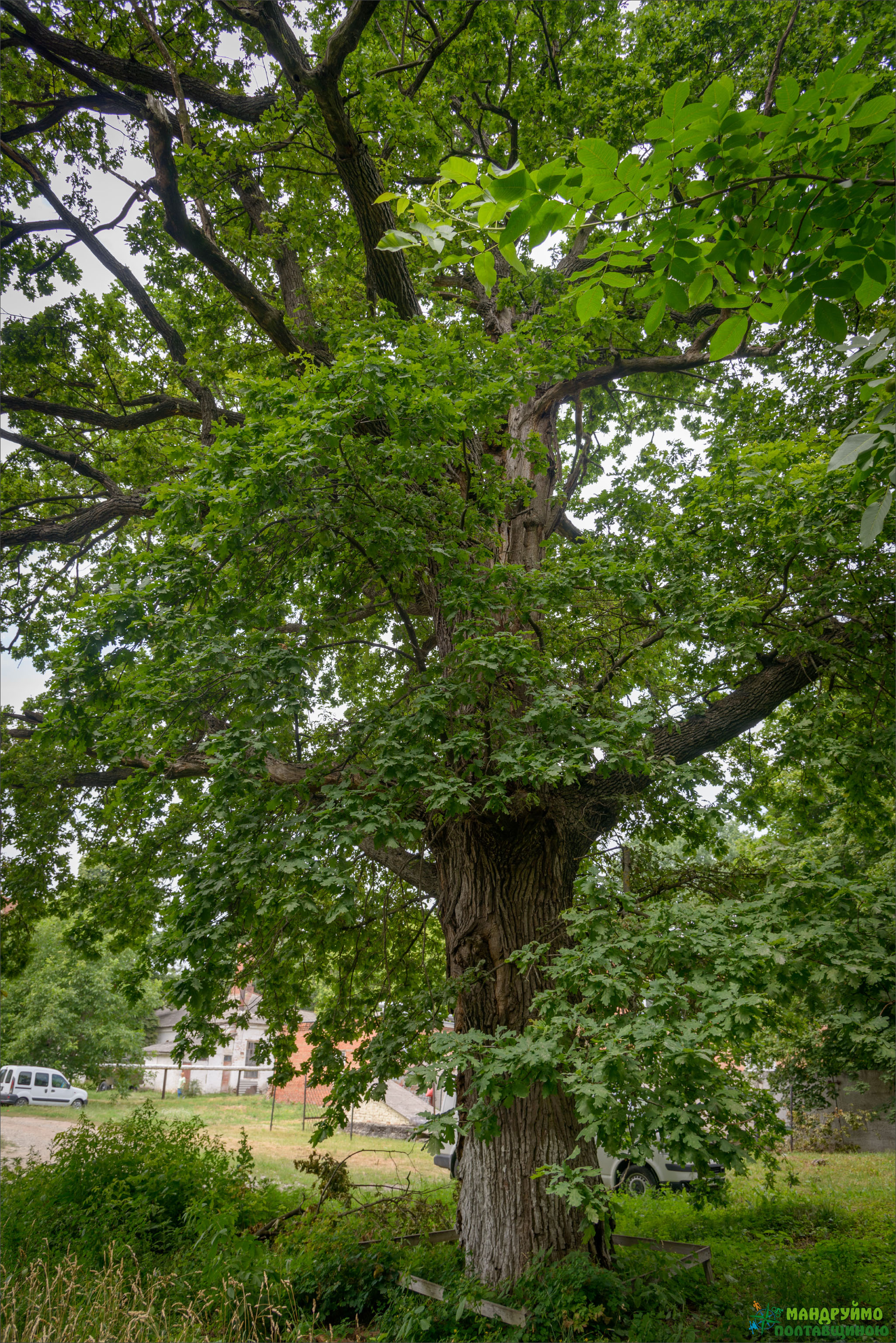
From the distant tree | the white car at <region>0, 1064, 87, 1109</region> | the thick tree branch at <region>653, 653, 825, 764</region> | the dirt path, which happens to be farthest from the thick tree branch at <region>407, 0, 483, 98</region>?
the white car at <region>0, 1064, 87, 1109</region>

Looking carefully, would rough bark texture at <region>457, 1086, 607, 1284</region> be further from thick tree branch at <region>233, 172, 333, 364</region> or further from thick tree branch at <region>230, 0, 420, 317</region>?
thick tree branch at <region>233, 172, 333, 364</region>

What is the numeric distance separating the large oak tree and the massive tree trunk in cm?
3

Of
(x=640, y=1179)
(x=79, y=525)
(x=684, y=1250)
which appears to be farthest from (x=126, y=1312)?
(x=640, y=1179)

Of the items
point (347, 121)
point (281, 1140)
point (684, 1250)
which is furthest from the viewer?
point (281, 1140)

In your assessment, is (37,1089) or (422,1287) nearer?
(422,1287)

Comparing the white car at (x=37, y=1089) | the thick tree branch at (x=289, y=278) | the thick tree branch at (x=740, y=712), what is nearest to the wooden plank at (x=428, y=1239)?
the thick tree branch at (x=740, y=712)

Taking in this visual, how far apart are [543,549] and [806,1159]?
12778mm

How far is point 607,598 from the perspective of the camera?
652 centimetres

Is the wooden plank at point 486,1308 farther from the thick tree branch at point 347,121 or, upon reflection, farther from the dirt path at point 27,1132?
the dirt path at point 27,1132

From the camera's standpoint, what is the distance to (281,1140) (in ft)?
52.0

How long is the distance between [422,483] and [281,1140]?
15.7 meters

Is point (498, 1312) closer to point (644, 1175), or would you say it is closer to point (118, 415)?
point (644, 1175)

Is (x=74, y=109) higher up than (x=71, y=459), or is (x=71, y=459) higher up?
(x=74, y=109)

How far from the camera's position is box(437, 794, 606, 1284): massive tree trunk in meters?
4.96
